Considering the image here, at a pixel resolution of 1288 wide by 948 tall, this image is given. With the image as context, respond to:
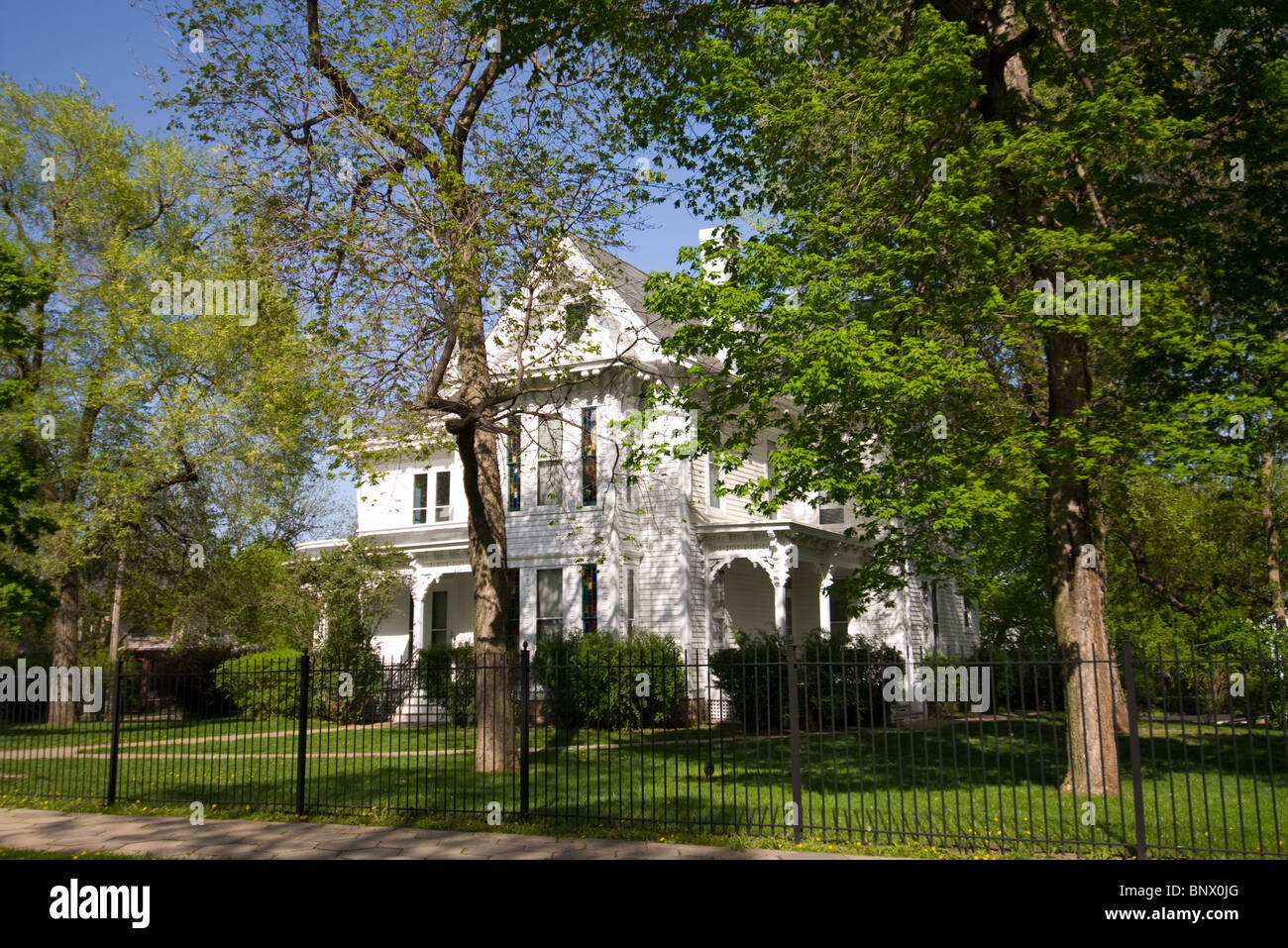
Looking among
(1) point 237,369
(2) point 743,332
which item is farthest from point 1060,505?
(1) point 237,369

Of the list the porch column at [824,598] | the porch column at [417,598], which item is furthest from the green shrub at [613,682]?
the porch column at [417,598]

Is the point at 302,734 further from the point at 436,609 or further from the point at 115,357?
the point at 115,357

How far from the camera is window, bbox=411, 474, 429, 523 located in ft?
92.2

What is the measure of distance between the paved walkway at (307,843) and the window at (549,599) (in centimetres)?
1206

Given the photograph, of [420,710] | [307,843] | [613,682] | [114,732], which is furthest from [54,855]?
[420,710]

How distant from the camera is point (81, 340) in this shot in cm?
2725

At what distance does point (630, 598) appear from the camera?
23.1 metres

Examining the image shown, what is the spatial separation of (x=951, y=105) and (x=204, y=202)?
25730mm

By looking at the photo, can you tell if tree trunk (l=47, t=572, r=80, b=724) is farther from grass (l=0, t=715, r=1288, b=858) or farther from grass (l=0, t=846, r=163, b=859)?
grass (l=0, t=846, r=163, b=859)

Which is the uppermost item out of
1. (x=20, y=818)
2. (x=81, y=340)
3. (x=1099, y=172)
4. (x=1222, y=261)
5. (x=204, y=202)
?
(x=204, y=202)

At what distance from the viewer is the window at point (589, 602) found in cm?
2291

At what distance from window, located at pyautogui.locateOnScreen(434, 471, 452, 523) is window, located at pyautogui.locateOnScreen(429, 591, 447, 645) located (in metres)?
2.23

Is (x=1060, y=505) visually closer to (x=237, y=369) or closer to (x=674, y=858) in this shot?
(x=674, y=858)

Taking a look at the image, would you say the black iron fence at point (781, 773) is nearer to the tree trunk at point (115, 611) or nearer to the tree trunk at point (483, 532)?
the tree trunk at point (483, 532)
